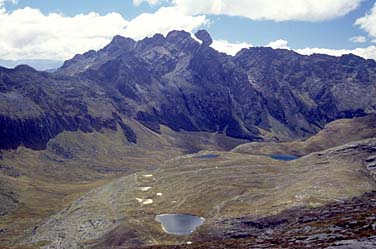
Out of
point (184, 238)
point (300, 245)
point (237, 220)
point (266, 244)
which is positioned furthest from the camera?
point (237, 220)

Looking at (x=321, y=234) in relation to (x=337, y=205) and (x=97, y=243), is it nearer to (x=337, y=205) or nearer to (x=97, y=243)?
(x=337, y=205)

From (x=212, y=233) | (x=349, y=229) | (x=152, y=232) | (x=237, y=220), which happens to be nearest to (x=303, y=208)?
(x=237, y=220)

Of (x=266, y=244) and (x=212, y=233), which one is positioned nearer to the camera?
(x=266, y=244)

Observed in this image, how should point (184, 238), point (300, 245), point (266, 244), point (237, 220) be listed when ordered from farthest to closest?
1. point (237, 220)
2. point (184, 238)
3. point (266, 244)
4. point (300, 245)

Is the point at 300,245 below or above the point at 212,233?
above

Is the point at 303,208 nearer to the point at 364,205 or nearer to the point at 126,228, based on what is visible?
the point at 364,205

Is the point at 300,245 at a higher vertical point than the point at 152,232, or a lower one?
higher

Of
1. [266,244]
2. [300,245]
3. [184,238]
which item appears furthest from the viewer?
[184,238]

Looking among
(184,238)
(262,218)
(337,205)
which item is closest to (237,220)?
(262,218)

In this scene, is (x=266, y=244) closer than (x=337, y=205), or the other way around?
(x=266, y=244)
